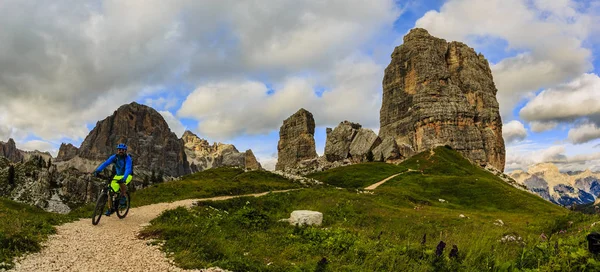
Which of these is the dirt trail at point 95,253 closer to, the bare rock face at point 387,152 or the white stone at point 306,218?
the white stone at point 306,218

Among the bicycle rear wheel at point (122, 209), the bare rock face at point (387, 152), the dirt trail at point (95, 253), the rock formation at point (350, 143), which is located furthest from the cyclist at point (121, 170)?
the rock formation at point (350, 143)

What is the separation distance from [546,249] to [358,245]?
6305 millimetres

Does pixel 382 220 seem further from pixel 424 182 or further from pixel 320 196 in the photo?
pixel 424 182

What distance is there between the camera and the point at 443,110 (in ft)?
564

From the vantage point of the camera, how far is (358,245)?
1420 centimetres

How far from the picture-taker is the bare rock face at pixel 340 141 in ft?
535

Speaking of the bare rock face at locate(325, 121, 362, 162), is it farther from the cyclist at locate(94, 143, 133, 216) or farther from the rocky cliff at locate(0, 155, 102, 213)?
the cyclist at locate(94, 143, 133, 216)

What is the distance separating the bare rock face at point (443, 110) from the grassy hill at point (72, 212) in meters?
128

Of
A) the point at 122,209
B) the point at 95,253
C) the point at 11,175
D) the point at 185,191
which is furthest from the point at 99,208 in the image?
the point at 11,175

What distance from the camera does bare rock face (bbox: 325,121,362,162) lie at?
535 feet

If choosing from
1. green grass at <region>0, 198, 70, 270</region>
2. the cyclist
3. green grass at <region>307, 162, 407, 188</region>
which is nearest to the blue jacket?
the cyclist

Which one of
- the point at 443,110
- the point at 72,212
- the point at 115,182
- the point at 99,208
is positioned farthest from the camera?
the point at 443,110

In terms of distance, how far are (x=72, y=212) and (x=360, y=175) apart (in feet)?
240

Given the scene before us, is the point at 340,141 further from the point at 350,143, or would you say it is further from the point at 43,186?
the point at 43,186
